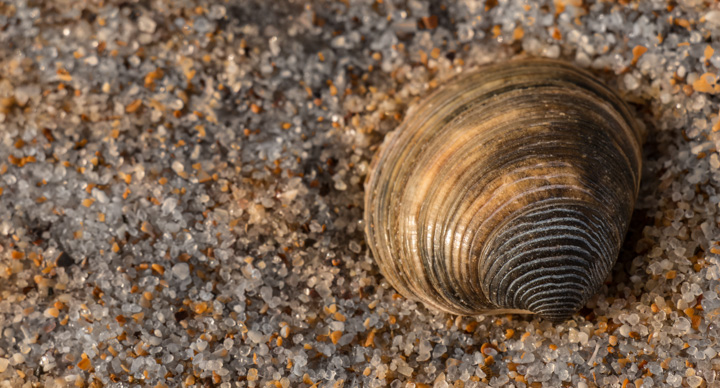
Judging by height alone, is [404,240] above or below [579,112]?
below

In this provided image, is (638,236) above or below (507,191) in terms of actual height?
above

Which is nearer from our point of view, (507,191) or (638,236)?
(507,191)

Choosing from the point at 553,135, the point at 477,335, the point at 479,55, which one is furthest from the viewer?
the point at 479,55

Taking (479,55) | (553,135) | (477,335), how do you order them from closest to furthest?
(553,135)
(477,335)
(479,55)

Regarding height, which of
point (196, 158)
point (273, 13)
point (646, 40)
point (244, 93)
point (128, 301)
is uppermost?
point (646, 40)

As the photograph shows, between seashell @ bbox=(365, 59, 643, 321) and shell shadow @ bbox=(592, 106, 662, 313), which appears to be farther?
shell shadow @ bbox=(592, 106, 662, 313)

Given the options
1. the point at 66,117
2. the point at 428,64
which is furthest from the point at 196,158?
the point at 428,64

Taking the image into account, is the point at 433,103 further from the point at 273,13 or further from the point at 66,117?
the point at 66,117

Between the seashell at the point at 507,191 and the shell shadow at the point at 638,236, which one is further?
the shell shadow at the point at 638,236
